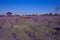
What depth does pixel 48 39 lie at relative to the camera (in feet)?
30.9

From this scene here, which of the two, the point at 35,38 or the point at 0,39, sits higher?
the point at 0,39

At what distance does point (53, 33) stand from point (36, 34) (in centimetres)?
196

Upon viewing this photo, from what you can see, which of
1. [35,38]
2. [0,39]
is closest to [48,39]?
[35,38]

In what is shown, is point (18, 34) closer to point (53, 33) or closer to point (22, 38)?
point (22, 38)

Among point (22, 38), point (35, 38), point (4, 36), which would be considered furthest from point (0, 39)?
point (35, 38)

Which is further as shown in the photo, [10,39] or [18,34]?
[18,34]

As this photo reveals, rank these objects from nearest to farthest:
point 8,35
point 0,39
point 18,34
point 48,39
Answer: point 0,39, point 8,35, point 18,34, point 48,39

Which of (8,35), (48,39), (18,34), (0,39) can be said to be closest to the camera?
(0,39)

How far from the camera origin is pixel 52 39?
→ 31.2 ft

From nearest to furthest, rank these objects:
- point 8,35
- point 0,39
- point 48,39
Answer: point 0,39 < point 8,35 < point 48,39

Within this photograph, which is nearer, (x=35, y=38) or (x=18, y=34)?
(x=18, y=34)

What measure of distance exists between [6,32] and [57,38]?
13.2ft

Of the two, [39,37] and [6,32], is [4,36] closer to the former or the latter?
[6,32]

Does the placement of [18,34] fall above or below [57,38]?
above
